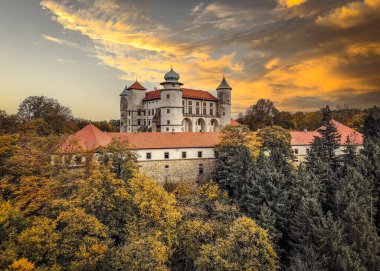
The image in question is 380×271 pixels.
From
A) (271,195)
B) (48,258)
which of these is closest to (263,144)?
(271,195)

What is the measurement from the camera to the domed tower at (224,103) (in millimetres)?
64750

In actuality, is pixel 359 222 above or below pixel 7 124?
below

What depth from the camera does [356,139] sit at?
4953cm

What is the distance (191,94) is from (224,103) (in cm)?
750

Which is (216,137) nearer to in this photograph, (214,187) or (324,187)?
Result: (214,187)

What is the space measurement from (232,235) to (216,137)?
2395 centimetres

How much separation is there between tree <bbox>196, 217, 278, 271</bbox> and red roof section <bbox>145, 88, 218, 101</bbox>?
1678 inches

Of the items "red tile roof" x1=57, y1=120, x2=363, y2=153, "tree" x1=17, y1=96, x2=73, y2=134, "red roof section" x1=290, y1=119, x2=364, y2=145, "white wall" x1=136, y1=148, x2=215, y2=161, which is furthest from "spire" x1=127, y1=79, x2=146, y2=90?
"red roof section" x1=290, y1=119, x2=364, y2=145

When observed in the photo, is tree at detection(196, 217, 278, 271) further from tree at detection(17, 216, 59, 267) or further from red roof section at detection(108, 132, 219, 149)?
red roof section at detection(108, 132, 219, 149)

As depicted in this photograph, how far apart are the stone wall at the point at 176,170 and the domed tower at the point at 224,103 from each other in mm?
25057

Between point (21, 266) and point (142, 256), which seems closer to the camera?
point (21, 266)

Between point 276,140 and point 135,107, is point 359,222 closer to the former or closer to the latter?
point 276,140

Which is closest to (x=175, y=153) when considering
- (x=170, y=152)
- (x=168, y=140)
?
(x=170, y=152)

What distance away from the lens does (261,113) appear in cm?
6488
